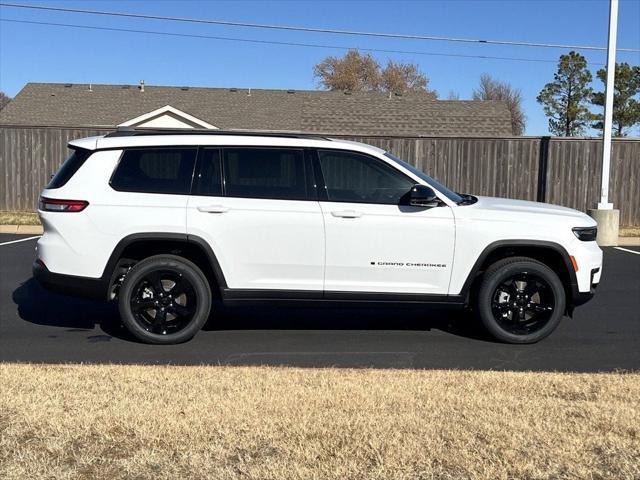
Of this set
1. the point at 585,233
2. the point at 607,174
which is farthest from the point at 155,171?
the point at 607,174

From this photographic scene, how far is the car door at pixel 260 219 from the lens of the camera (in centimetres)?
611

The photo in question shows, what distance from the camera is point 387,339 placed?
660 centimetres

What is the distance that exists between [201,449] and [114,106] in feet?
92.2

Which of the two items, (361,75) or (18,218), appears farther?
(361,75)

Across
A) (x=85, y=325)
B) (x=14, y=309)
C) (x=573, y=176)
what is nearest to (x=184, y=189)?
(x=85, y=325)

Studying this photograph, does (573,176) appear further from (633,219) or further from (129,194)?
(129,194)

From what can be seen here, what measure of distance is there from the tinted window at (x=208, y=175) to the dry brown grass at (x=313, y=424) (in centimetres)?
166

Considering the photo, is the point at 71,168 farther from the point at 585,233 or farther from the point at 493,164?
the point at 493,164

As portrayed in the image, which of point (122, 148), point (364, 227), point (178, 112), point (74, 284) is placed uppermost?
point (178, 112)

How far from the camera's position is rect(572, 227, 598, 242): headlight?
6.31 meters

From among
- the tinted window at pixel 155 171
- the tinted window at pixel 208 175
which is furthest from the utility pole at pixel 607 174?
the tinted window at pixel 155 171

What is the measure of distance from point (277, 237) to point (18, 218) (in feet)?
41.7

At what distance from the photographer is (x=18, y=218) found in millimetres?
16828

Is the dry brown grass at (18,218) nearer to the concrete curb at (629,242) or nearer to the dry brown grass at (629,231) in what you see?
the concrete curb at (629,242)
